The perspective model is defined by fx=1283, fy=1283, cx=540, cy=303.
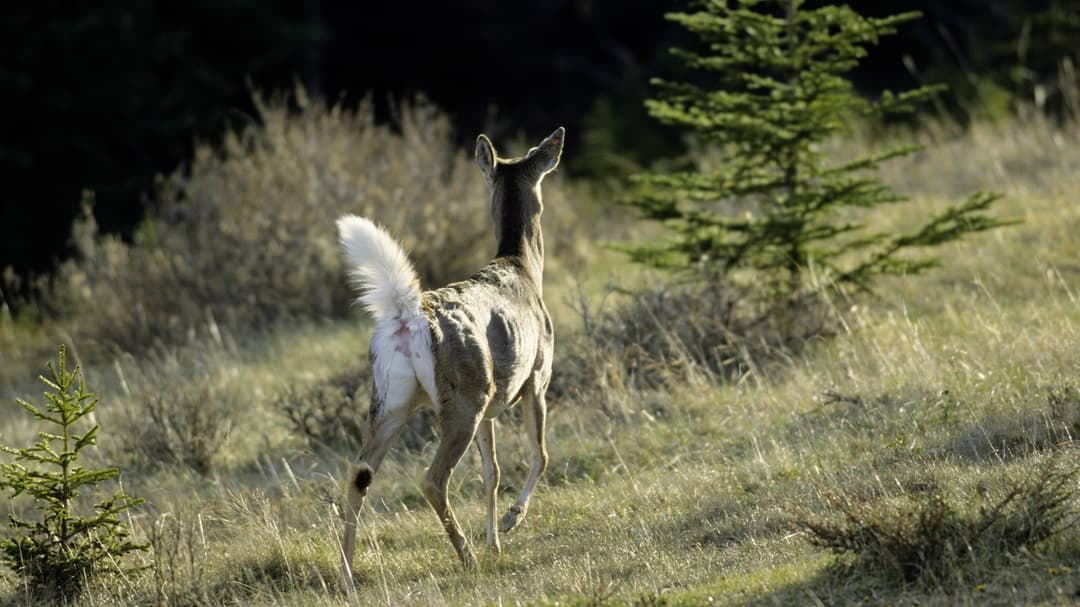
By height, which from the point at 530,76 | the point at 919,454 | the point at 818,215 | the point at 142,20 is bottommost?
the point at 919,454

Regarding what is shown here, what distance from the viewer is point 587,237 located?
15.9 metres

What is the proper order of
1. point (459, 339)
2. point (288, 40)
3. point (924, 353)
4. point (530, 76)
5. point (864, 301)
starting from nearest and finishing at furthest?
point (459, 339) < point (924, 353) < point (864, 301) < point (288, 40) < point (530, 76)

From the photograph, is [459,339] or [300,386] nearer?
[459,339]

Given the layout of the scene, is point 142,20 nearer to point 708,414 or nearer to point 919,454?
point 708,414

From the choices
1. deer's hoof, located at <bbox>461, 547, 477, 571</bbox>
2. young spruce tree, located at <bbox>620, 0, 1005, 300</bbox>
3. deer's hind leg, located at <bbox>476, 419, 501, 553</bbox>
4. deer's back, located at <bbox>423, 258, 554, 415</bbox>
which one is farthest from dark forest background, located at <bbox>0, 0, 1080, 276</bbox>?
deer's hoof, located at <bbox>461, 547, 477, 571</bbox>

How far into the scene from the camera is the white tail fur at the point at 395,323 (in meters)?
5.92

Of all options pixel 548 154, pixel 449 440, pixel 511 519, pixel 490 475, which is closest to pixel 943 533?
pixel 449 440

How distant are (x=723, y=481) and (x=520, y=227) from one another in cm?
185

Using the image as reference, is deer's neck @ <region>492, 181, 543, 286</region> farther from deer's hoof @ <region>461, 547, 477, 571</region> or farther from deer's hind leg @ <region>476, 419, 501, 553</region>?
deer's hoof @ <region>461, 547, 477, 571</region>

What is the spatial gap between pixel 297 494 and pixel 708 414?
274 centimetres

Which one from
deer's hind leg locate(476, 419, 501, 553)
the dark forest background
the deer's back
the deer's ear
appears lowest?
Result: deer's hind leg locate(476, 419, 501, 553)

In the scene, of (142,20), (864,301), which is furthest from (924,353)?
(142,20)

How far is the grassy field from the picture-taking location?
17.7ft

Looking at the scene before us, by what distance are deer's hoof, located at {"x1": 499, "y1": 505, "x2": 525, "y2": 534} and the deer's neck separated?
1.30 metres
